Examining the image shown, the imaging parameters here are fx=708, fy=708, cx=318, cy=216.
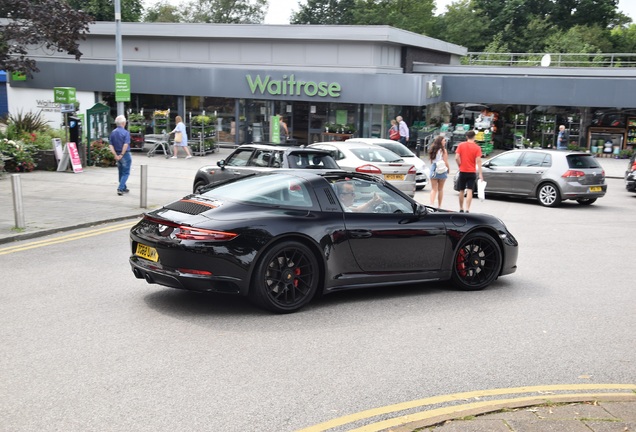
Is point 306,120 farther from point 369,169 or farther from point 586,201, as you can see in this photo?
point 369,169

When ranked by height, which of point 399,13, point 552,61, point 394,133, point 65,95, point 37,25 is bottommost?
point 394,133

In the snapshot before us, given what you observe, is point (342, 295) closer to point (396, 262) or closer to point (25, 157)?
point (396, 262)

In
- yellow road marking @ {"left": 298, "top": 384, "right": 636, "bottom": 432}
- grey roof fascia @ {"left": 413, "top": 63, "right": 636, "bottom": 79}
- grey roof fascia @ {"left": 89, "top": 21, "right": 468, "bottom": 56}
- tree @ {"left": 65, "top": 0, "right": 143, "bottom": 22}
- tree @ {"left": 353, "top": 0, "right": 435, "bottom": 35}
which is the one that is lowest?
yellow road marking @ {"left": 298, "top": 384, "right": 636, "bottom": 432}

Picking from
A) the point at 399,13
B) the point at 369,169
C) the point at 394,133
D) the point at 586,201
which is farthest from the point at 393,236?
the point at 399,13

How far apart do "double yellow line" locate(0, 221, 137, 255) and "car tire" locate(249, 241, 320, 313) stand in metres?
4.75

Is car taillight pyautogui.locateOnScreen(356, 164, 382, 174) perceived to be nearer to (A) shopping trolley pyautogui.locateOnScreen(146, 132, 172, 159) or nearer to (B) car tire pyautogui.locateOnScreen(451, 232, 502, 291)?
(B) car tire pyautogui.locateOnScreen(451, 232, 502, 291)

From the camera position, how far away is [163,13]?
3467 inches

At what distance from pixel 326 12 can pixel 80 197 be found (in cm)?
7862

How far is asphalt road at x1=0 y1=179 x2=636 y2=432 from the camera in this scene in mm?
4789

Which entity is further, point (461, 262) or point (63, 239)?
point (63, 239)

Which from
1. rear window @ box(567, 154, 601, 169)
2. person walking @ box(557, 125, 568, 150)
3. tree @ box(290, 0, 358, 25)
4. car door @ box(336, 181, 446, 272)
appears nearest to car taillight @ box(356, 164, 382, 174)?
rear window @ box(567, 154, 601, 169)

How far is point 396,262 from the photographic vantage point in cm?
776

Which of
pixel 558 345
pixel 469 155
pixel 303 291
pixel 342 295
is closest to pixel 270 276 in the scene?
pixel 303 291

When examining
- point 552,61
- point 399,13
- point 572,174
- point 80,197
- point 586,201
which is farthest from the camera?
point 399,13
